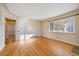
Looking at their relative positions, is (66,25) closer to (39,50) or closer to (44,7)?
(44,7)

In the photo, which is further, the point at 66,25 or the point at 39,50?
the point at 66,25

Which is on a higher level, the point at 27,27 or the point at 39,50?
the point at 27,27

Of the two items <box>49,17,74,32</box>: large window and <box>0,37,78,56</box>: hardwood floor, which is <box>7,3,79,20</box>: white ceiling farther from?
<box>0,37,78,56</box>: hardwood floor

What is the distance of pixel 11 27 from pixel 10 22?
0.38 metres

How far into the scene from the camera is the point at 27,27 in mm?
7422

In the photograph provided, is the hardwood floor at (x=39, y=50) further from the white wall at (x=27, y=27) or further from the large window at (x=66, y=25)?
the white wall at (x=27, y=27)

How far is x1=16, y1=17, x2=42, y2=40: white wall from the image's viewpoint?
643cm

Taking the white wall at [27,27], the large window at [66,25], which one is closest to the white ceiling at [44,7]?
the large window at [66,25]

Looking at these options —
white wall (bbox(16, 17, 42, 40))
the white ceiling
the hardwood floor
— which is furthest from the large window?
white wall (bbox(16, 17, 42, 40))

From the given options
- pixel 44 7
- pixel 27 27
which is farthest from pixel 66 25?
pixel 27 27

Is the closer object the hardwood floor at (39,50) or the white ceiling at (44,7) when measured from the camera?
the hardwood floor at (39,50)

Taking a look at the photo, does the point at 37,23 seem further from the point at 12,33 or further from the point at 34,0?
the point at 34,0

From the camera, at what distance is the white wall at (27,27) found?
6.43m

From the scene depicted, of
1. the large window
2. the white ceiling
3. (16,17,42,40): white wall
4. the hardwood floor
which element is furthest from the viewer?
(16,17,42,40): white wall
